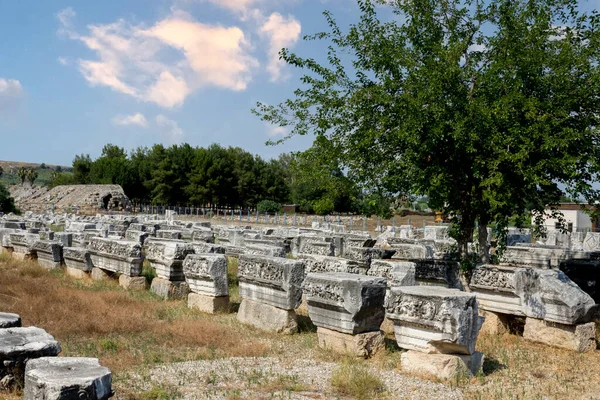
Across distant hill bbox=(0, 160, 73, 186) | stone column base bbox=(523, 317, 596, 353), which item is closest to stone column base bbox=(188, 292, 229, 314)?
stone column base bbox=(523, 317, 596, 353)

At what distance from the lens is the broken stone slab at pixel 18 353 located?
5.07 m

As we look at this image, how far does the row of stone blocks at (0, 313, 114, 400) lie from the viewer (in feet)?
13.8

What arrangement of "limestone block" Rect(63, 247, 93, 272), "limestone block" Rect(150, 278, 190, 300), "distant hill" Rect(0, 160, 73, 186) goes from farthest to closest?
"distant hill" Rect(0, 160, 73, 186), "limestone block" Rect(63, 247, 93, 272), "limestone block" Rect(150, 278, 190, 300)

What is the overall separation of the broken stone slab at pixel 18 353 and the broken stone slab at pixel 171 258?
5.12 m

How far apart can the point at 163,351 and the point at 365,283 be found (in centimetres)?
269

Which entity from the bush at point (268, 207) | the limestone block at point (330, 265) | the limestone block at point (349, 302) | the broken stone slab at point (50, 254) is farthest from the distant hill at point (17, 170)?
the limestone block at point (349, 302)

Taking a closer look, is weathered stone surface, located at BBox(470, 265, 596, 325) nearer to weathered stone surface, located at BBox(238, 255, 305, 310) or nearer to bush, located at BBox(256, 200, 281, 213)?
weathered stone surface, located at BBox(238, 255, 305, 310)

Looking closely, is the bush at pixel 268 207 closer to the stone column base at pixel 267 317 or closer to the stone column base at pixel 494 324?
the stone column base at pixel 267 317

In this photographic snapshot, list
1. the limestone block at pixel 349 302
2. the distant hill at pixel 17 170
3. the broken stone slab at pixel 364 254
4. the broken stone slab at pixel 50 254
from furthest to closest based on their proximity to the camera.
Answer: the distant hill at pixel 17 170, the broken stone slab at pixel 50 254, the broken stone slab at pixel 364 254, the limestone block at pixel 349 302

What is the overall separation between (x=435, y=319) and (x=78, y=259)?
978 cm

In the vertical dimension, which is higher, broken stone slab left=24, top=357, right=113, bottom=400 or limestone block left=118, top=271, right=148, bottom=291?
broken stone slab left=24, top=357, right=113, bottom=400

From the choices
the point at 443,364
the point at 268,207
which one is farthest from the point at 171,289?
the point at 268,207

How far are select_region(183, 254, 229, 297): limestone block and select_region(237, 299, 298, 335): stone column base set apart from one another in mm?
742

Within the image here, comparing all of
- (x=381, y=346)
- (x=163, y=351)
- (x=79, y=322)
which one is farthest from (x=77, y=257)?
(x=381, y=346)
